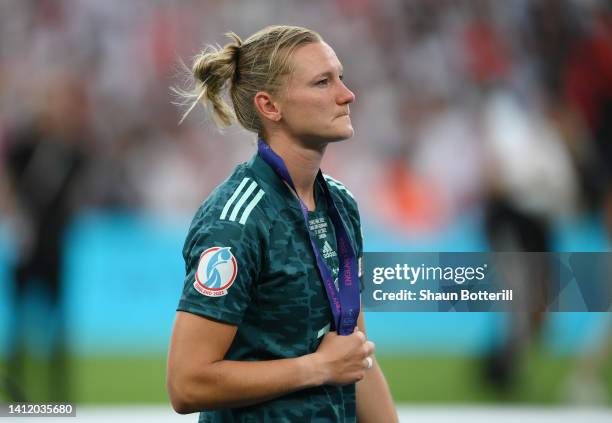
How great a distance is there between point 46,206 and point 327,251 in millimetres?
3001

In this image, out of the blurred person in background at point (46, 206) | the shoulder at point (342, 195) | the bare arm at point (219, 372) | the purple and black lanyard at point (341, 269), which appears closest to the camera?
the bare arm at point (219, 372)

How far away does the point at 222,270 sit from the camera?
5.30ft

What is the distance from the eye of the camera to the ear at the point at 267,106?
183 cm

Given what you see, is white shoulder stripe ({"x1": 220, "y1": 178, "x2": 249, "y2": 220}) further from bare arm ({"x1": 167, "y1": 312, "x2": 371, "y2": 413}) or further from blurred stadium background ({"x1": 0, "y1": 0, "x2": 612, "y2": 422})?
blurred stadium background ({"x1": 0, "y1": 0, "x2": 612, "y2": 422})

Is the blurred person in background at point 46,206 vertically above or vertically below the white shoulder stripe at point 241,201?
above

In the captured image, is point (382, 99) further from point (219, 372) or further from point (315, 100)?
point (219, 372)

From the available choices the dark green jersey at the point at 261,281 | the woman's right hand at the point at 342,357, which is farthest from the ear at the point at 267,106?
the woman's right hand at the point at 342,357

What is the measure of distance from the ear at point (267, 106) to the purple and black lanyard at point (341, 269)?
0.05 meters

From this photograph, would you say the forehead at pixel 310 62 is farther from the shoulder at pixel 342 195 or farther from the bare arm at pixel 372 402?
the bare arm at pixel 372 402

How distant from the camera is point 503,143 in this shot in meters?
4.56

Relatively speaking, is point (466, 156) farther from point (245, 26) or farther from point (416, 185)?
point (245, 26)

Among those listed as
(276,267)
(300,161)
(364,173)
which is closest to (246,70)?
(300,161)

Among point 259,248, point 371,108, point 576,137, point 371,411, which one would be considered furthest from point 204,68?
point 576,137

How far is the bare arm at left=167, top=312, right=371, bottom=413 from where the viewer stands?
161cm
